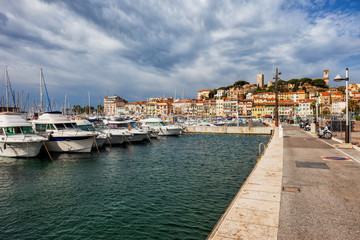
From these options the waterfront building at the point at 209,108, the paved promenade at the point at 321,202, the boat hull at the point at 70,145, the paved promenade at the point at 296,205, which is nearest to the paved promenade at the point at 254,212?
the paved promenade at the point at 296,205


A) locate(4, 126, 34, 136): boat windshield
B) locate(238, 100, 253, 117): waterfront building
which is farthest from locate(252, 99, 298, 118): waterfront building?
locate(4, 126, 34, 136): boat windshield

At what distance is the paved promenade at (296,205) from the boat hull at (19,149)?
22.3 metres

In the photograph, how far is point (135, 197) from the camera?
1301 cm

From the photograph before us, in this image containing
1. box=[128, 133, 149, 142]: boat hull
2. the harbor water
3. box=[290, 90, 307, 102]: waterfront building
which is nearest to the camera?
the harbor water

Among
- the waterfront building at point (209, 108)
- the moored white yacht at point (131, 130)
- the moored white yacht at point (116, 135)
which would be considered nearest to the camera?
the moored white yacht at point (116, 135)

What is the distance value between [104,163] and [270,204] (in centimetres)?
1836

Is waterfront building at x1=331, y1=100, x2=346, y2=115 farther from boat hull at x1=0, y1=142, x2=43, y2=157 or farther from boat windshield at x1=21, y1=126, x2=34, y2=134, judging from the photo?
boat hull at x1=0, y1=142, x2=43, y2=157

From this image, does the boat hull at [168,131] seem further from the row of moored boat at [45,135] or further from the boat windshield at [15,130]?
the boat windshield at [15,130]

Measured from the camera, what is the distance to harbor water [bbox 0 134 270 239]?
373 inches

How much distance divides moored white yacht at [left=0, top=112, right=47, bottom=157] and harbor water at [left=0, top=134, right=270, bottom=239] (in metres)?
1.17

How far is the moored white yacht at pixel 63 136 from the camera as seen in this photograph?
25984 mm

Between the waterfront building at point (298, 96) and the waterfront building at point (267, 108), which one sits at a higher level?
the waterfront building at point (298, 96)

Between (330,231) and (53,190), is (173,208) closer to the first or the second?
(330,231)

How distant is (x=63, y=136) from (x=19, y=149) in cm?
424
